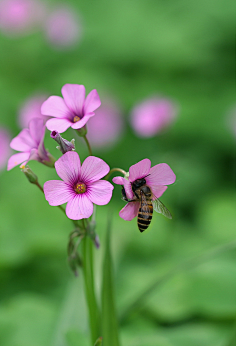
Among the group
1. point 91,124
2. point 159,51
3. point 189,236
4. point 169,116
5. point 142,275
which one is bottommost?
point 142,275

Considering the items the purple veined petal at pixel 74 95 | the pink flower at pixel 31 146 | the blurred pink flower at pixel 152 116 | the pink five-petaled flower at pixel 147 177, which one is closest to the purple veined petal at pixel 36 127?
the pink flower at pixel 31 146

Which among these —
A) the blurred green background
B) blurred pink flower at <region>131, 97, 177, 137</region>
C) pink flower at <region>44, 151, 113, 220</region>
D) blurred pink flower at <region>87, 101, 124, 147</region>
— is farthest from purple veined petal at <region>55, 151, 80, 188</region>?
blurred pink flower at <region>87, 101, 124, 147</region>

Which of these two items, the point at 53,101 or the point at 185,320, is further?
the point at 185,320

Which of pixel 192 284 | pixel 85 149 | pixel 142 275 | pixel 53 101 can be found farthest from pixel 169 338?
pixel 85 149

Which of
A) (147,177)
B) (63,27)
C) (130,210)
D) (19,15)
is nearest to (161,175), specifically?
(147,177)

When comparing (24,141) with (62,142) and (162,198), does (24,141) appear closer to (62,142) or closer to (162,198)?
(62,142)

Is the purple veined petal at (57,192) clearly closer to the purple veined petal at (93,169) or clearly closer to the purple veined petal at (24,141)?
the purple veined petal at (93,169)

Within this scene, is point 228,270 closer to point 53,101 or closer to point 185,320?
point 185,320

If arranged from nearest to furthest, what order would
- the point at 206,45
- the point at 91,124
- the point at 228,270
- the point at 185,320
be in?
the point at 185,320 → the point at 228,270 → the point at 91,124 → the point at 206,45
